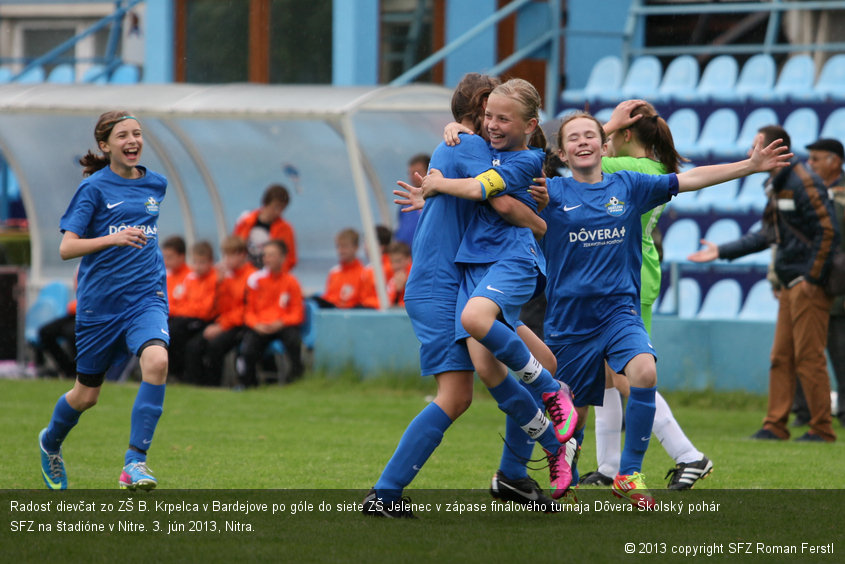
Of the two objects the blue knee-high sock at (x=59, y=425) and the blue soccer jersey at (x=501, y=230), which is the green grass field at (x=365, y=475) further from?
the blue soccer jersey at (x=501, y=230)

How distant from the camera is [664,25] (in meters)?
17.4

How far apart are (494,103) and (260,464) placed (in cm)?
297

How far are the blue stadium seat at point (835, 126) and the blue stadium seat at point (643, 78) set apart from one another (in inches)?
86.1

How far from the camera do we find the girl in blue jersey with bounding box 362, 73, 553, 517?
5598mm

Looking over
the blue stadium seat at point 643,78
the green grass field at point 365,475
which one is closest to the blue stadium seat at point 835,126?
the blue stadium seat at point 643,78

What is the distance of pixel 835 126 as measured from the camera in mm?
14211

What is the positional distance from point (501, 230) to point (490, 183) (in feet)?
0.91

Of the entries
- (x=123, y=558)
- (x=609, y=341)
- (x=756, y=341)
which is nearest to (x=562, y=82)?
(x=756, y=341)

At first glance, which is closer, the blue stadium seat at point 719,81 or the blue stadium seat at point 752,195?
the blue stadium seat at point 752,195

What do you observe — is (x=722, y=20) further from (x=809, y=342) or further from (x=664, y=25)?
(x=809, y=342)

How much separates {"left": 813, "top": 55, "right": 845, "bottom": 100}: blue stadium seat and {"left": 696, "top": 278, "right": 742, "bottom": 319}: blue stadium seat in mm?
2955

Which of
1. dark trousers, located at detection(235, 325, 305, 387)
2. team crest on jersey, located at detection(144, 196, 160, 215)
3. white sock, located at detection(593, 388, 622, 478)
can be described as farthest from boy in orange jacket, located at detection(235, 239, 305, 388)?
white sock, located at detection(593, 388, 622, 478)

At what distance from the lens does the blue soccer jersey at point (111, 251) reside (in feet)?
22.0

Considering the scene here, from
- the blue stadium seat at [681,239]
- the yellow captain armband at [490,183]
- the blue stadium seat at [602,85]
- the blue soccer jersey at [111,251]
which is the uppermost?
the blue stadium seat at [602,85]
